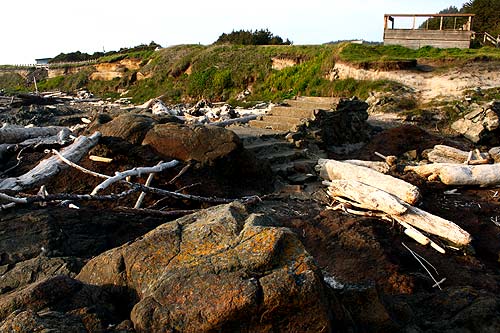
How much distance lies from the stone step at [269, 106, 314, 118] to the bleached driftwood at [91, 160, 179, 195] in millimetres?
5483

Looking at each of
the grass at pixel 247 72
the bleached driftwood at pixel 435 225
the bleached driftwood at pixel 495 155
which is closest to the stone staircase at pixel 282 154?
the bleached driftwood at pixel 435 225

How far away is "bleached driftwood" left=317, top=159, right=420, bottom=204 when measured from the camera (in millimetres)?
7230

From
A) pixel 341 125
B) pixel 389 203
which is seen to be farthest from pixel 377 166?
pixel 341 125

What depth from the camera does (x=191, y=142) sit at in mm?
8250

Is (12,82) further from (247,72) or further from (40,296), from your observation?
(40,296)

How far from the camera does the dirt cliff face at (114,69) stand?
117ft

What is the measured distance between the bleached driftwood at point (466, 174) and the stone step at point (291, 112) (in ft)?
13.8

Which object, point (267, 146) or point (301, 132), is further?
point (301, 132)

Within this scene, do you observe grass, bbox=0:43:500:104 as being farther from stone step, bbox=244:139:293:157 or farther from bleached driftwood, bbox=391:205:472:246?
bleached driftwood, bbox=391:205:472:246

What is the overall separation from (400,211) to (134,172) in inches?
168

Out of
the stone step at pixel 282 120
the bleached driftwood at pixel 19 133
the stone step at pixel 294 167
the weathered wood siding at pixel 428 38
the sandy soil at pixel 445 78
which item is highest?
the weathered wood siding at pixel 428 38

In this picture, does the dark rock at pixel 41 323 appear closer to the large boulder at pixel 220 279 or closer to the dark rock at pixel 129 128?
the large boulder at pixel 220 279

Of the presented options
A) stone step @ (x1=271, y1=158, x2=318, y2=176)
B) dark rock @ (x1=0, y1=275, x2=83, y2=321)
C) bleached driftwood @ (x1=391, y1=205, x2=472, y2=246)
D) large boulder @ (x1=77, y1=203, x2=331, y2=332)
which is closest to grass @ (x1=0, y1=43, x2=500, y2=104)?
stone step @ (x1=271, y1=158, x2=318, y2=176)

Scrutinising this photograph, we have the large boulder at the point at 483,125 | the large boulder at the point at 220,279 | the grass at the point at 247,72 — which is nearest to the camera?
the large boulder at the point at 220,279
